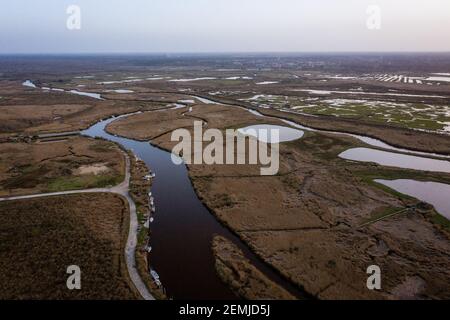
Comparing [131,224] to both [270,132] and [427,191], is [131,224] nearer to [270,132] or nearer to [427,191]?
[427,191]

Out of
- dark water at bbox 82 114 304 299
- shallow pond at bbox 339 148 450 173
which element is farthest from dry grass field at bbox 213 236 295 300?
shallow pond at bbox 339 148 450 173

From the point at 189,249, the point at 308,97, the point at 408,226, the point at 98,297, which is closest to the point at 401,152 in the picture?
the point at 408,226

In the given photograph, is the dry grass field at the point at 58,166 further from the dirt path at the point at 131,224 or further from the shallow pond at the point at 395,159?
the shallow pond at the point at 395,159

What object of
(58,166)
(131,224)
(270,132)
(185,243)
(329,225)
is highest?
(270,132)

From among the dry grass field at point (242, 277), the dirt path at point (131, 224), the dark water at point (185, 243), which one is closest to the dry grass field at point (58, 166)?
the dirt path at point (131, 224)

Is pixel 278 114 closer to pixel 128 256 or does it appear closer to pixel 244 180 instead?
pixel 244 180

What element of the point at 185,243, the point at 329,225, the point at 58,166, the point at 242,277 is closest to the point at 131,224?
the point at 185,243

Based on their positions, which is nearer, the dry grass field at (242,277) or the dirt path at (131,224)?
the dry grass field at (242,277)

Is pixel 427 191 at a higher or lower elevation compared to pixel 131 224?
higher
